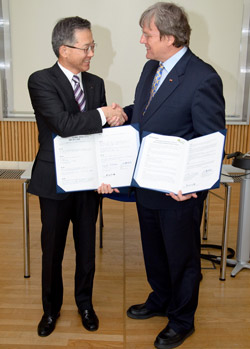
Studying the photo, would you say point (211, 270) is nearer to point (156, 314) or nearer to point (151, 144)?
point (156, 314)

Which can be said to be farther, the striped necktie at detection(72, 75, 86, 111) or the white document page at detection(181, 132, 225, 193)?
the striped necktie at detection(72, 75, 86, 111)

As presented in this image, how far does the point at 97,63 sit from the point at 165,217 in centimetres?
401

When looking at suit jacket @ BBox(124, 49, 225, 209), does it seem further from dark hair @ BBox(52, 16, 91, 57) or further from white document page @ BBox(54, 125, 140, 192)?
dark hair @ BBox(52, 16, 91, 57)

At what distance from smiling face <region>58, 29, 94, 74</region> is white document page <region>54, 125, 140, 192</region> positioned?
0.41 m

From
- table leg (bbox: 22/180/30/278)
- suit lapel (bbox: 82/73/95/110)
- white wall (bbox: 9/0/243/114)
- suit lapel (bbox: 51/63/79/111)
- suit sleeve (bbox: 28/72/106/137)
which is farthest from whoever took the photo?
white wall (bbox: 9/0/243/114)

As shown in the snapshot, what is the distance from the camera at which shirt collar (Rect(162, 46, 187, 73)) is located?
2.40m

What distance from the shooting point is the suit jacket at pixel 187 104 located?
2.25m

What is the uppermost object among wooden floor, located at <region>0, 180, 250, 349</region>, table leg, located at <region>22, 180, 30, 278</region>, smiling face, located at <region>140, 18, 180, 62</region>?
smiling face, located at <region>140, 18, 180, 62</region>

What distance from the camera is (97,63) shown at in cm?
608

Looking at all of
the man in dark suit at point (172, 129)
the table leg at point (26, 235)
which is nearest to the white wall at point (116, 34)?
the table leg at point (26, 235)

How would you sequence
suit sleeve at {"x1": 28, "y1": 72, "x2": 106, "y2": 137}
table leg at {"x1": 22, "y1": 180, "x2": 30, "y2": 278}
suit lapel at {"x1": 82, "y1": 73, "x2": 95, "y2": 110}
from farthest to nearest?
table leg at {"x1": 22, "y1": 180, "x2": 30, "y2": 278} → suit lapel at {"x1": 82, "y1": 73, "x2": 95, "y2": 110} → suit sleeve at {"x1": 28, "y1": 72, "x2": 106, "y2": 137}

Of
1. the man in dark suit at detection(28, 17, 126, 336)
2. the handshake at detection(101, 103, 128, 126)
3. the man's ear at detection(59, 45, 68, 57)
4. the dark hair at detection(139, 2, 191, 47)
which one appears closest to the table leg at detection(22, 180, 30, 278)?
the man in dark suit at detection(28, 17, 126, 336)

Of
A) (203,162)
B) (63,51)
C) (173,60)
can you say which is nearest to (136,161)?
(203,162)

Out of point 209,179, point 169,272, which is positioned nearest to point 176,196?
point 209,179
